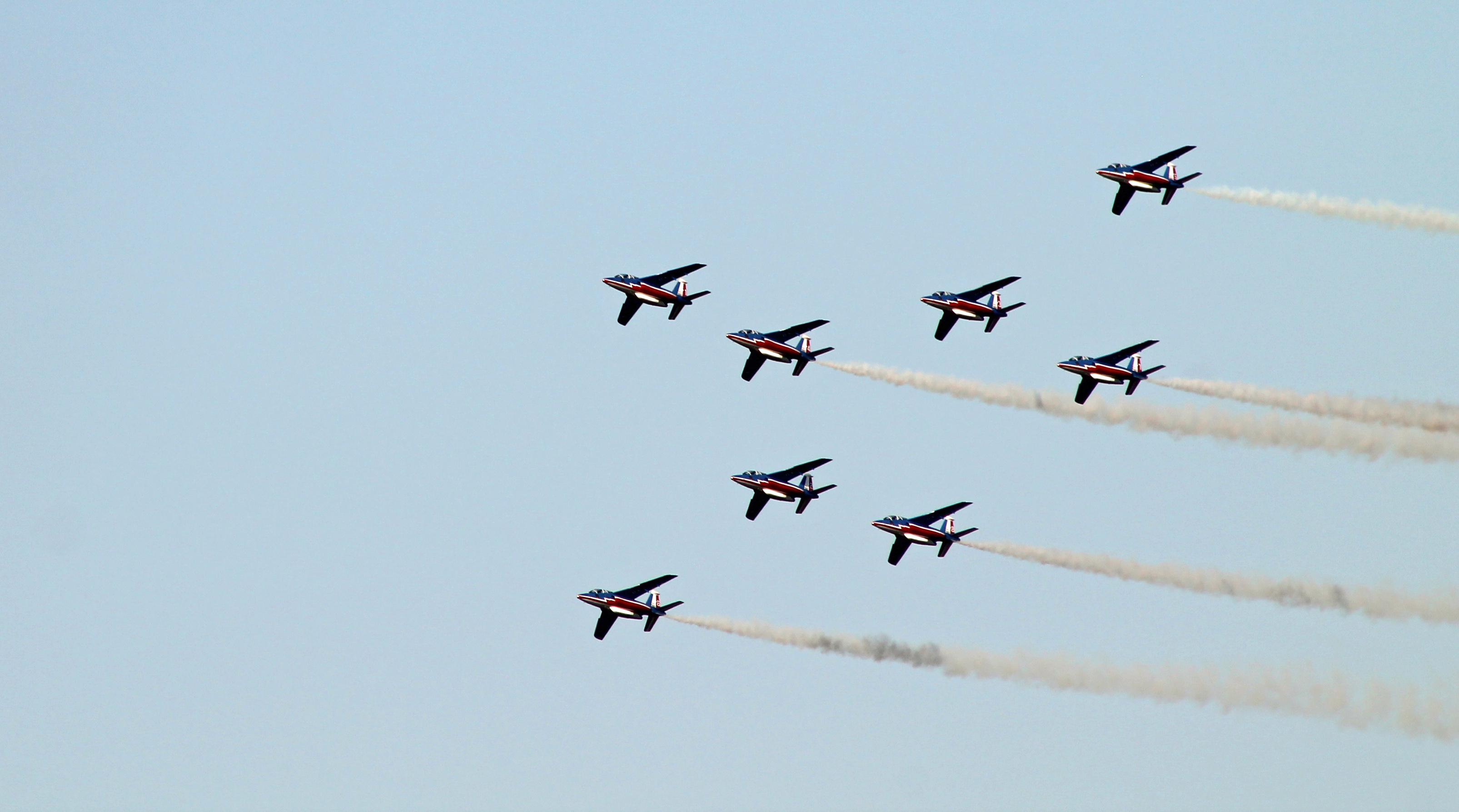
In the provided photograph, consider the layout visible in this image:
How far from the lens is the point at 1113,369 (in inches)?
3324

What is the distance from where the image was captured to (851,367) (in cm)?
8950

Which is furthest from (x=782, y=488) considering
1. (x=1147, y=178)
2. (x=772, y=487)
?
(x=1147, y=178)

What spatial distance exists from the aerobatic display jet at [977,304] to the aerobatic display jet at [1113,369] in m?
4.19

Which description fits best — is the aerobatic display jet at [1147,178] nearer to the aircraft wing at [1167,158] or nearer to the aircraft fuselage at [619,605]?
the aircraft wing at [1167,158]

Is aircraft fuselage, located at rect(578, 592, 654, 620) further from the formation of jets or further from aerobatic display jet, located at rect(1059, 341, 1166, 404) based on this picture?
aerobatic display jet, located at rect(1059, 341, 1166, 404)

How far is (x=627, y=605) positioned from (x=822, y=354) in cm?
1637

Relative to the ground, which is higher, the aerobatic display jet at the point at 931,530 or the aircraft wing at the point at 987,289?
the aircraft wing at the point at 987,289

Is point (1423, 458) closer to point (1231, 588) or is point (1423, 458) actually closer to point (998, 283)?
point (1231, 588)

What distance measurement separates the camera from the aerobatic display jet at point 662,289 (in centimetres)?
8538

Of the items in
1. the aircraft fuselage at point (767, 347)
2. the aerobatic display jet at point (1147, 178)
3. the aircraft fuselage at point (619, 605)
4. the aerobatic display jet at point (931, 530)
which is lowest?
the aircraft fuselage at point (619, 605)

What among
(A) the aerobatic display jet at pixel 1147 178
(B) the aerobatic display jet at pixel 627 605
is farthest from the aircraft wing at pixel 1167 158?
(B) the aerobatic display jet at pixel 627 605

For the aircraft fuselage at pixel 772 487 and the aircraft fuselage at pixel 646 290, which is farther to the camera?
the aircraft fuselage at pixel 772 487

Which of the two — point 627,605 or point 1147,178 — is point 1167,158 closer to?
point 1147,178

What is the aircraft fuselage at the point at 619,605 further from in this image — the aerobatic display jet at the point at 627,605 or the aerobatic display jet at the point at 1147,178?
the aerobatic display jet at the point at 1147,178
